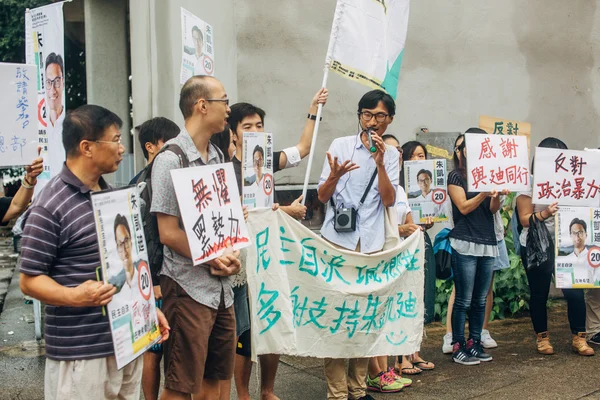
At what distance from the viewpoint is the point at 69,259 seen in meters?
2.75

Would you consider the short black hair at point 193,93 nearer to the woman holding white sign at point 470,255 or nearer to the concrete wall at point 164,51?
the woman holding white sign at point 470,255

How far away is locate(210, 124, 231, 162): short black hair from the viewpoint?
164 inches

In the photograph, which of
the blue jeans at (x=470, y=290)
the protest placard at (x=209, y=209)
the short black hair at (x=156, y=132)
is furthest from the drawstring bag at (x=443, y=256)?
the protest placard at (x=209, y=209)

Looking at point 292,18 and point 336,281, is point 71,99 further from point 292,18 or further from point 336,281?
point 336,281

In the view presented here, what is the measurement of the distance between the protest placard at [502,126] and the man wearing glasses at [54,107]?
4.47 meters

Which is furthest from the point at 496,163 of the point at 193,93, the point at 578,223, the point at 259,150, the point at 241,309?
the point at 193,93

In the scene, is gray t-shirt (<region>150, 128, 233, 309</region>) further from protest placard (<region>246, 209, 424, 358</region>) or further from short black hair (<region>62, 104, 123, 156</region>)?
protest placard (<region>246, 209, 424, 358</region>)

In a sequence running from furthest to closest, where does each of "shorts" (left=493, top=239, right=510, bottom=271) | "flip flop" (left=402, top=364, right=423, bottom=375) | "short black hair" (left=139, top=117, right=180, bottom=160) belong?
"shorts" (left=493, top=239, right=510, bottom=271) < "flip flop" (left=402, top=364, right=423, bottom=375) < "short black hair" (left=139, top=117, right=180, bottom=160)

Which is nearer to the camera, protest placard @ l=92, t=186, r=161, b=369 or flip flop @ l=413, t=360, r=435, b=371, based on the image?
protest placard @ l=92, t=186, r=161, b=369

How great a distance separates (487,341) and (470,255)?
1.13 meters

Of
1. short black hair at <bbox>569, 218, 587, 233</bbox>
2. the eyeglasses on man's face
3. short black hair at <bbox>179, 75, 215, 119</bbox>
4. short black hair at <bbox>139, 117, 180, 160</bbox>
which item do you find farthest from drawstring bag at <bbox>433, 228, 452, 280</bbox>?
short black hair at <bbox>179, 75, 215, 119</bbox>

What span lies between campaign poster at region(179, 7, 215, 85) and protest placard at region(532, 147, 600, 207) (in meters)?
2.81

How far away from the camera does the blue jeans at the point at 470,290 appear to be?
5.71 m

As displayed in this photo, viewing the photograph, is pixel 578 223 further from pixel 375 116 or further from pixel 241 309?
pixel 241 309
